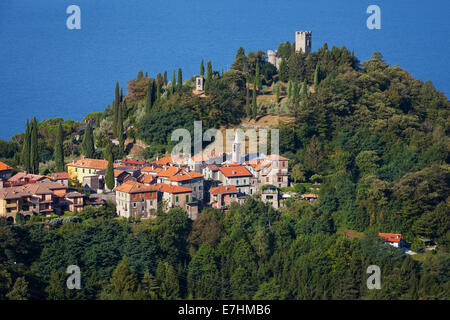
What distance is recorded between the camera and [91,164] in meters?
48.7

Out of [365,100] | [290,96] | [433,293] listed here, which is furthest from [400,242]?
[290,96]

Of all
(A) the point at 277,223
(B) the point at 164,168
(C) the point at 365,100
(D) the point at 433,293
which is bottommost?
(D) the point at 433,293

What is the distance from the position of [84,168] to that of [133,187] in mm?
6458

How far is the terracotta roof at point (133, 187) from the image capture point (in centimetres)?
4316

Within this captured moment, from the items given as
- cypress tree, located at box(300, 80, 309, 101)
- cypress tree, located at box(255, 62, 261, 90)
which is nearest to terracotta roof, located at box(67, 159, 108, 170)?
cypress tree, located at box(300, 80, 309, 101)

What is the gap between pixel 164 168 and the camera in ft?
154

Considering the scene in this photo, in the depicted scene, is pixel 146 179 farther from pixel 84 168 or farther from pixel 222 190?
pixel 84 168

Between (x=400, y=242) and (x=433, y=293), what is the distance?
13.3ft

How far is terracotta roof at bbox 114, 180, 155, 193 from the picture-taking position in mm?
43156

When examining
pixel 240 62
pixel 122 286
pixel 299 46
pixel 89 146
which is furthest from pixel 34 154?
pixel 299 46

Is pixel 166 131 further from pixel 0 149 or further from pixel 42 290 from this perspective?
pixel 42 290

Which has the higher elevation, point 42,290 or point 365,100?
point 365,100

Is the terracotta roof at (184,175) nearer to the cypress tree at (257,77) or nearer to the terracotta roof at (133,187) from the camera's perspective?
the terracotta roof at (133,187)

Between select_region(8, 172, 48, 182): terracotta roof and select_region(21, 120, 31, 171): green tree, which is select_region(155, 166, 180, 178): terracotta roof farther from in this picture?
select_region(21, 120, 31, 171): green tree
